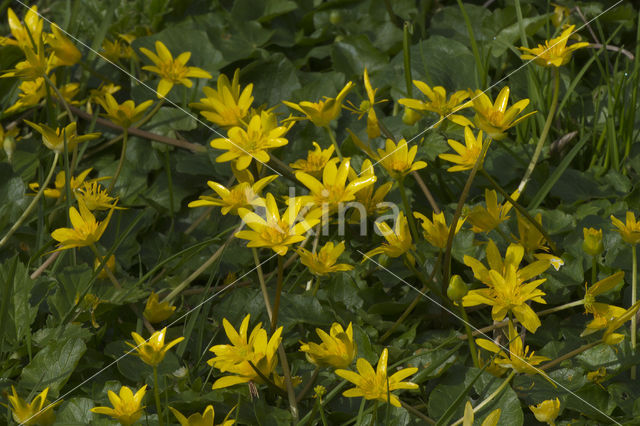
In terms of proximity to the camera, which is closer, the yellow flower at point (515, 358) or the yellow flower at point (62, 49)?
the yellow flower at point (515, 358)

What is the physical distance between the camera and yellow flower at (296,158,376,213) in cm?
141

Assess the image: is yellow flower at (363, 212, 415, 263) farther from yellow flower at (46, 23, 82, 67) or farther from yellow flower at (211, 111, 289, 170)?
yellow flower at (46, 23, 82, 67)

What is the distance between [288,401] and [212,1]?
1596 millimetres

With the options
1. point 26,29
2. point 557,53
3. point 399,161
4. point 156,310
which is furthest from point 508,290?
point 26,29

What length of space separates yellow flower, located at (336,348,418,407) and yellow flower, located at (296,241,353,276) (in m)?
0.23

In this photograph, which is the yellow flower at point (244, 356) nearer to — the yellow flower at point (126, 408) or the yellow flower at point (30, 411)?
the yellow flower at point (126, 408)

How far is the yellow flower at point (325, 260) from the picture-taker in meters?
1.41

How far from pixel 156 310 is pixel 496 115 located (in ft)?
2.51

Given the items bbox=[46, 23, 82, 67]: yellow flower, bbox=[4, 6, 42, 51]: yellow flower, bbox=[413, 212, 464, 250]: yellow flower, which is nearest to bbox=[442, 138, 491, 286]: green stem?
bbox=[413, 212, 464, 250]: yellow flower

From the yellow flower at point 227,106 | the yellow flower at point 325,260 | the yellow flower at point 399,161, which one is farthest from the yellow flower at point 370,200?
the yellow flower at point 227,106

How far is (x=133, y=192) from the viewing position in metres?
2.05

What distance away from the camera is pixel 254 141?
1.51 metres

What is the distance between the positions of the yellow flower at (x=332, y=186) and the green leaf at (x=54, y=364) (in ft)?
1.63

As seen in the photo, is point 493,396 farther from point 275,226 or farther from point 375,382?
point 275,226
